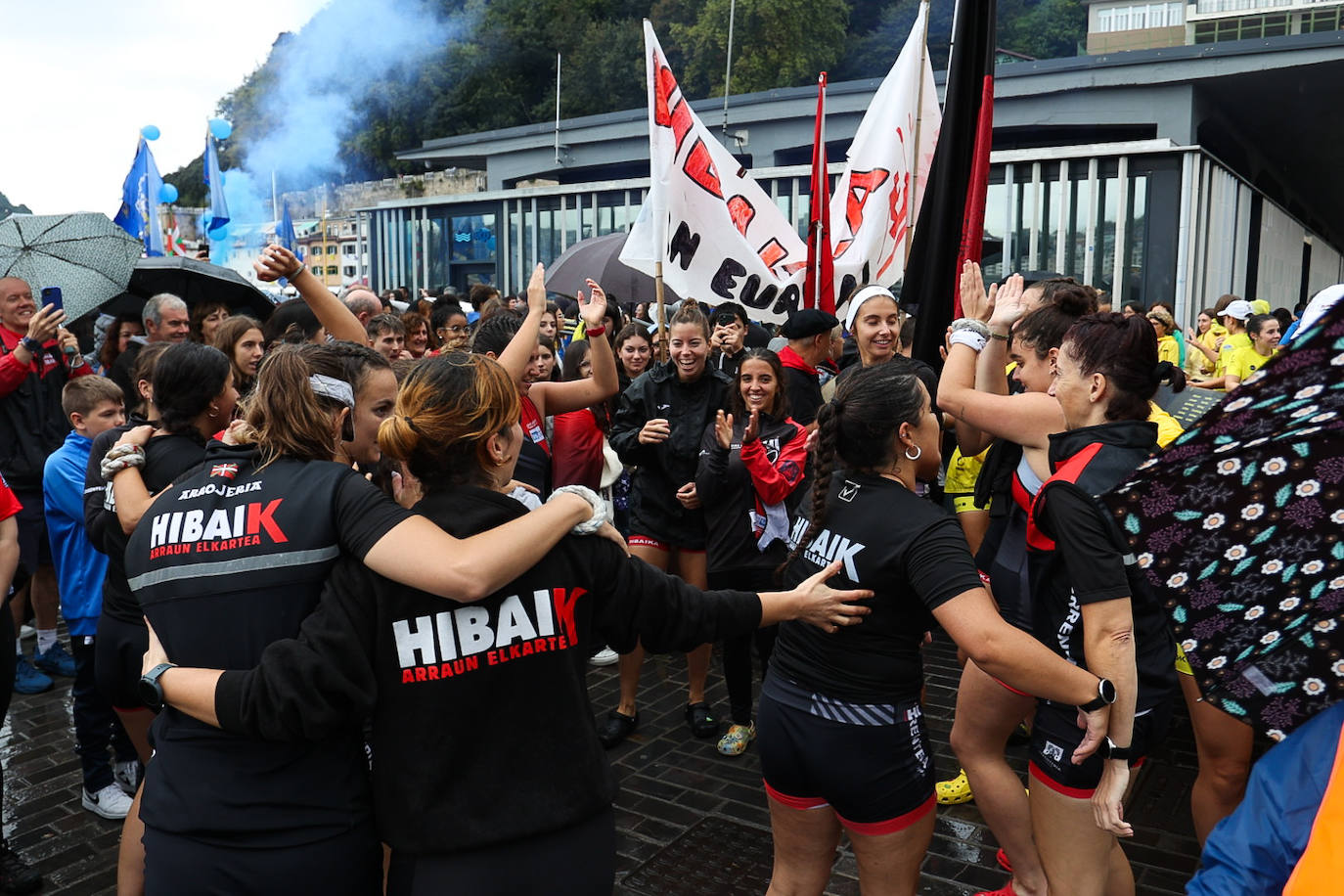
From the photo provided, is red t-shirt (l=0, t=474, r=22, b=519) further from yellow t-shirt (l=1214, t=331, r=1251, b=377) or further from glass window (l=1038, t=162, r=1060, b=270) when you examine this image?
glass window (l=1038, t=162, r=1060, b=270)

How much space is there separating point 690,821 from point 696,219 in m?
4.46

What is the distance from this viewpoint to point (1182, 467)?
1.66m

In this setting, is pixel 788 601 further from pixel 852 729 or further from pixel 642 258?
pixel 642 258

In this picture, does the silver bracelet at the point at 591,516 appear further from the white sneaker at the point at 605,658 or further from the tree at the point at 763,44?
the tree at the point at 763,44

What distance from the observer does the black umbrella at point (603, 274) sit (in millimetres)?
12711

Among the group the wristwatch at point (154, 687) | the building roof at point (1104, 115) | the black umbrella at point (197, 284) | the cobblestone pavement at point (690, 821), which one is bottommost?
the cobblestone pavement at point (690, 821)

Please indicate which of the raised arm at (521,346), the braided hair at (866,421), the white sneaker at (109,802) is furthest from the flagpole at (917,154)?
the white sneaker at (109,802)

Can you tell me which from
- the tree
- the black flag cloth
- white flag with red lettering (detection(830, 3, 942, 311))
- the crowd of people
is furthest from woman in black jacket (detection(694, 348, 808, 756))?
the tree

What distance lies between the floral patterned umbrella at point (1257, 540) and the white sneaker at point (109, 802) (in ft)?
14.7

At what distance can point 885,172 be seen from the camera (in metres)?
7.33

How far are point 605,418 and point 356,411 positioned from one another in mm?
3262

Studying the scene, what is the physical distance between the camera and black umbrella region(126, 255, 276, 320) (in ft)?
26.1

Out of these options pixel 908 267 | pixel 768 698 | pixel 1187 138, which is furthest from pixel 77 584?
pixel 1187 138

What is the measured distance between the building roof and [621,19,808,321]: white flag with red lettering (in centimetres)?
2821
